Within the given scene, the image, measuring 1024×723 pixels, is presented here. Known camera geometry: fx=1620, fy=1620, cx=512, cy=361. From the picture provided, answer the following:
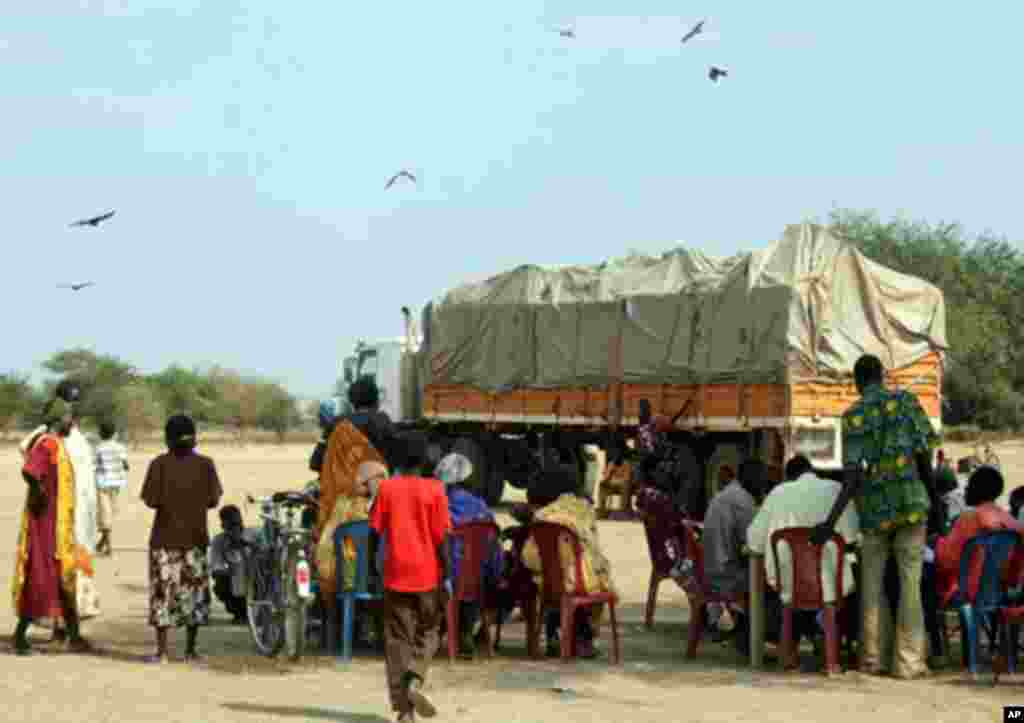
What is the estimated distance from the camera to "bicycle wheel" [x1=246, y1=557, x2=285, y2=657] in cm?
1038

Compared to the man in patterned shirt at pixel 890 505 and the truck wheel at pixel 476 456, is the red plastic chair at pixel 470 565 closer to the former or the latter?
the man in patterned shirt at pixel 890 505

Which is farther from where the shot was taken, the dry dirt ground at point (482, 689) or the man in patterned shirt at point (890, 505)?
the man in patterned shirt at point (890, 505)

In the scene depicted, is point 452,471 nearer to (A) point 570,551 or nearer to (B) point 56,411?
(A) point 570,551

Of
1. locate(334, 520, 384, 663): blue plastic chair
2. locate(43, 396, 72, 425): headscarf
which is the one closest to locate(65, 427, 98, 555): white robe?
locate(43, 396, 72, 425): headscarf

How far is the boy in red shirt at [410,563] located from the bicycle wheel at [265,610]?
2.00m

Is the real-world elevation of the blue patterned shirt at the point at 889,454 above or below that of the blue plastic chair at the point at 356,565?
above

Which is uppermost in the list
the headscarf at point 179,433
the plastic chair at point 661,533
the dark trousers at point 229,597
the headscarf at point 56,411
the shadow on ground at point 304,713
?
the headscarf at point 56,411

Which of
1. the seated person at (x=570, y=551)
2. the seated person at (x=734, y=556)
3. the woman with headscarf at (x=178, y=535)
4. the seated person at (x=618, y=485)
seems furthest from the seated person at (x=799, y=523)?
the seated person at (x=618, y=485)

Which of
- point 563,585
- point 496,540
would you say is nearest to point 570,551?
point 563,585

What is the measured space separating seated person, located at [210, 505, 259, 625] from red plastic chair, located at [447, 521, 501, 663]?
165cm

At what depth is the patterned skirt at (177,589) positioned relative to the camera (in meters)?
10.2

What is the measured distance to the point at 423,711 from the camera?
26.0 ft

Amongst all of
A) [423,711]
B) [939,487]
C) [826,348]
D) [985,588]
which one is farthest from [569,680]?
[826,348]

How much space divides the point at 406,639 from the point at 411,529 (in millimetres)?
581
